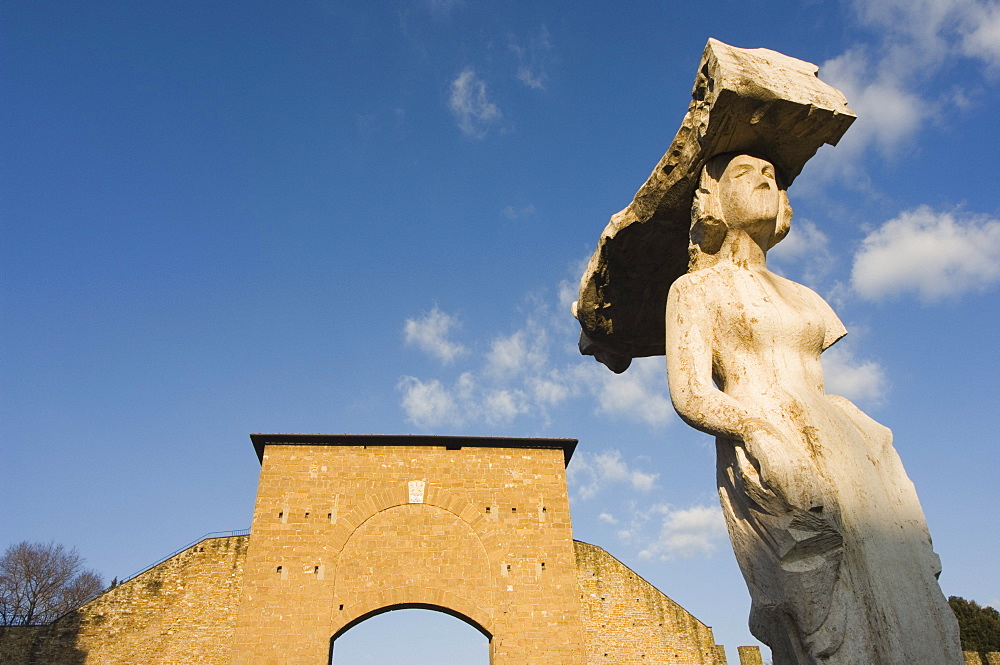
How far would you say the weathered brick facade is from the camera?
14.0 meters

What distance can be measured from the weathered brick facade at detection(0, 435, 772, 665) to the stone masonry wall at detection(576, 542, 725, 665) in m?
0.03

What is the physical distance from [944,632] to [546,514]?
14.0m

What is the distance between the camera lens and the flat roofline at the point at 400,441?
15.5 metres

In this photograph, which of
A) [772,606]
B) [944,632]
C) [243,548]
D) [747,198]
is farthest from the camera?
[243,548]

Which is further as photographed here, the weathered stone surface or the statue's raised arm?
the weathered stone surface

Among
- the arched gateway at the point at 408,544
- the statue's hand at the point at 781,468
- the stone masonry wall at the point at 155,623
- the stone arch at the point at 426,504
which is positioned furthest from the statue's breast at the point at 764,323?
the stone masonry wall at the point at 155,623

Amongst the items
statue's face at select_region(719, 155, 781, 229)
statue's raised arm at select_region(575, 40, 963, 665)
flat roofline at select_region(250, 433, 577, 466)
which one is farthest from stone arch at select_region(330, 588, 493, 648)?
statue's face at select_region(719, 155, 781, 229)

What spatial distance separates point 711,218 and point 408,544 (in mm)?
13339

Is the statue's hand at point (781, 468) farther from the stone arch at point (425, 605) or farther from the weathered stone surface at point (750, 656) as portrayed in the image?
the weathered stone surface at point (750, 656)

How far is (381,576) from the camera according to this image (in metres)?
14.3

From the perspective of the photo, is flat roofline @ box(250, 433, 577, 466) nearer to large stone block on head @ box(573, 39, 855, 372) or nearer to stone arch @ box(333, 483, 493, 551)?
stone arch @ box(333, 483, 493, 551)

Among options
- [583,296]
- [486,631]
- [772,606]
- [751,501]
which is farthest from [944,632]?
[486,631]

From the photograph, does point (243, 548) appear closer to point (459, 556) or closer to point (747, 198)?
point (459, 556)

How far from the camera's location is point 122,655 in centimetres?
1535
